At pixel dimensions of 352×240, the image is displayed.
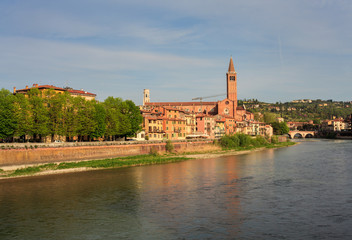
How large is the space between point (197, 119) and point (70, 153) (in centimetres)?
5169

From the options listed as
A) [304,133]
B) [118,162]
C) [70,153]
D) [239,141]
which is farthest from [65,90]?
[304,133]

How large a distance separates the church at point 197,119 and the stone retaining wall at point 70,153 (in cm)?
1200

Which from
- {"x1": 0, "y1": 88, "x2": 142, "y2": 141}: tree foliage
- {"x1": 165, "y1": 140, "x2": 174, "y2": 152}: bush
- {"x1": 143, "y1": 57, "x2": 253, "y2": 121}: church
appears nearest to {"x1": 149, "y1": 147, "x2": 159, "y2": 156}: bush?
{"x1": 165, "y1": 140, "x2": 174, "y2": 152}: bush

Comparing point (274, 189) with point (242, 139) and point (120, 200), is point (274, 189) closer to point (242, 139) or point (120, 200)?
point (120, 200)

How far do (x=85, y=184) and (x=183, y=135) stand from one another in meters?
53.0

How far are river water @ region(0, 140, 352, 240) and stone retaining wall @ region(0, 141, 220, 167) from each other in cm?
580

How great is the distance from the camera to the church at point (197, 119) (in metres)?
75.5

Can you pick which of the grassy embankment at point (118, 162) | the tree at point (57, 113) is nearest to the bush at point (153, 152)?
the grassy embankment at point (118, 162)

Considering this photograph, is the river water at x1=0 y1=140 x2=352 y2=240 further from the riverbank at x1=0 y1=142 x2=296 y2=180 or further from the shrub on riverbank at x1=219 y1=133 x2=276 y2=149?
the shrub on riverbank at x1=219 y1=133 x2=276 y2=149

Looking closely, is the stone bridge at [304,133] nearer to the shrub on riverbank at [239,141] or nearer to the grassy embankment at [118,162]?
the shrub on riverbank at [239,141]

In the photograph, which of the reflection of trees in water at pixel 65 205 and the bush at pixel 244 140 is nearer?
the reflection of trees in water at pixel 65 205

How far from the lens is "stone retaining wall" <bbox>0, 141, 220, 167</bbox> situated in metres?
39.4

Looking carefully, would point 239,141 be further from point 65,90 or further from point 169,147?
point 65,90

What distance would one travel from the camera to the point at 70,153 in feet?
150
